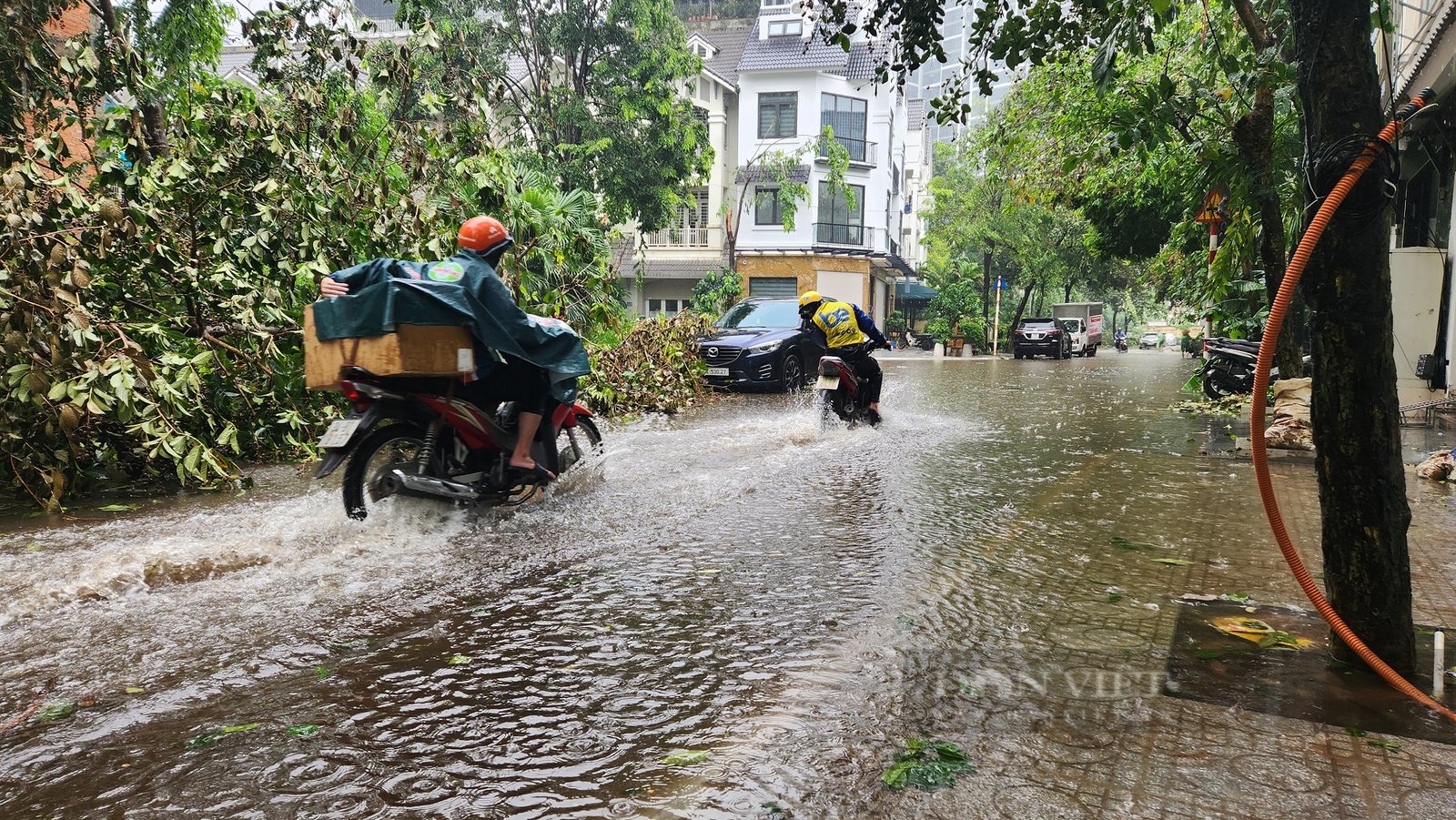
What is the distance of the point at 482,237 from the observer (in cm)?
629

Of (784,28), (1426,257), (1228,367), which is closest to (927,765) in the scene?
(1426,257)

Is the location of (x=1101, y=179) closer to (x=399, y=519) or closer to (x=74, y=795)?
(x=399, y=519)

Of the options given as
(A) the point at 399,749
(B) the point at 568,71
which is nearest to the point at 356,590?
(A) the point at 399,749

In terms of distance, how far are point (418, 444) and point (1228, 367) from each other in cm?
1415

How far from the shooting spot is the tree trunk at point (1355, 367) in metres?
3.51

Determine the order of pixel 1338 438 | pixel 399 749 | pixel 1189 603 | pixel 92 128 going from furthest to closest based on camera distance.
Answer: pixel 92 128, pixel 1189 603, pixel 1338 438, pixel 399 749

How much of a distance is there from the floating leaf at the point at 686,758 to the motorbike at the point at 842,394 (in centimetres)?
863

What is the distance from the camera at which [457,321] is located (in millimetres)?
5891

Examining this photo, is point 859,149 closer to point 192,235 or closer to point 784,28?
point 784,28

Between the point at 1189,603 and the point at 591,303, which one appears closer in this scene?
the point at 1189,603

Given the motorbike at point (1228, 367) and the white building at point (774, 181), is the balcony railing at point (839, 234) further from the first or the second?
the motorbike at point (1228, 367)

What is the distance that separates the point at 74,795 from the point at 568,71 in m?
27.9

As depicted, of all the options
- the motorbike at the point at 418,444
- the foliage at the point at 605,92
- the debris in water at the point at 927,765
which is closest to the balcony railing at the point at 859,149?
the foliage at the point at 605,92

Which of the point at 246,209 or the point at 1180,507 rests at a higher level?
the point at 246,209
